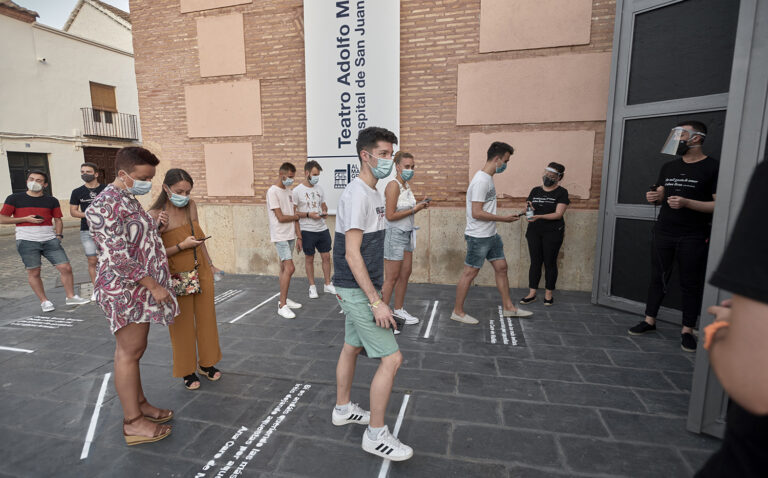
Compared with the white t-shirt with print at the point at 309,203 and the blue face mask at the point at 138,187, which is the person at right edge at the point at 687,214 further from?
the blue face mask at the point at 138,187

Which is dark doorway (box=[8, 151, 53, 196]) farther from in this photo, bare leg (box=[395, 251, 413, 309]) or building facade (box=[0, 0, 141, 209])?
bare leg (box=[395, 251, 413, 309])

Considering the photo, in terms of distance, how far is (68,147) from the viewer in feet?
60.0

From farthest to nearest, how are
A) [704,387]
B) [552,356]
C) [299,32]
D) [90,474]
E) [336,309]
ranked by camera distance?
[299,32] < [336,309] < [552,356] < [704,387] < [90,474]

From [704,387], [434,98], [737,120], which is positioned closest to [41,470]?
[704,387]

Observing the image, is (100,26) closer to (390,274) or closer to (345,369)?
(390,274)

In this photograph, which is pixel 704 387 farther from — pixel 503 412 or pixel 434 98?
pixel 434 98

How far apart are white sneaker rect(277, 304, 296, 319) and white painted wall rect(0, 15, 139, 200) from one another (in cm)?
1749

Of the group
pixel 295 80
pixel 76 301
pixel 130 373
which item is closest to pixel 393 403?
pixel 130 373

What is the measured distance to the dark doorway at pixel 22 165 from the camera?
16.2 m

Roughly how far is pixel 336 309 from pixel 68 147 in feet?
64.9

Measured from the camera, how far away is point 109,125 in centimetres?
2016

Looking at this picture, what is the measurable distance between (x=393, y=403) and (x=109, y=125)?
923 inches

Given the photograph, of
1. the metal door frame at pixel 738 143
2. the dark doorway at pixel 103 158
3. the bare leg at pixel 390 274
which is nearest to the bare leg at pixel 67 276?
the bare leg at pixel 390 274

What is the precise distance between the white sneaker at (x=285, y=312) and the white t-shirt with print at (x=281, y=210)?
0.99 metres
